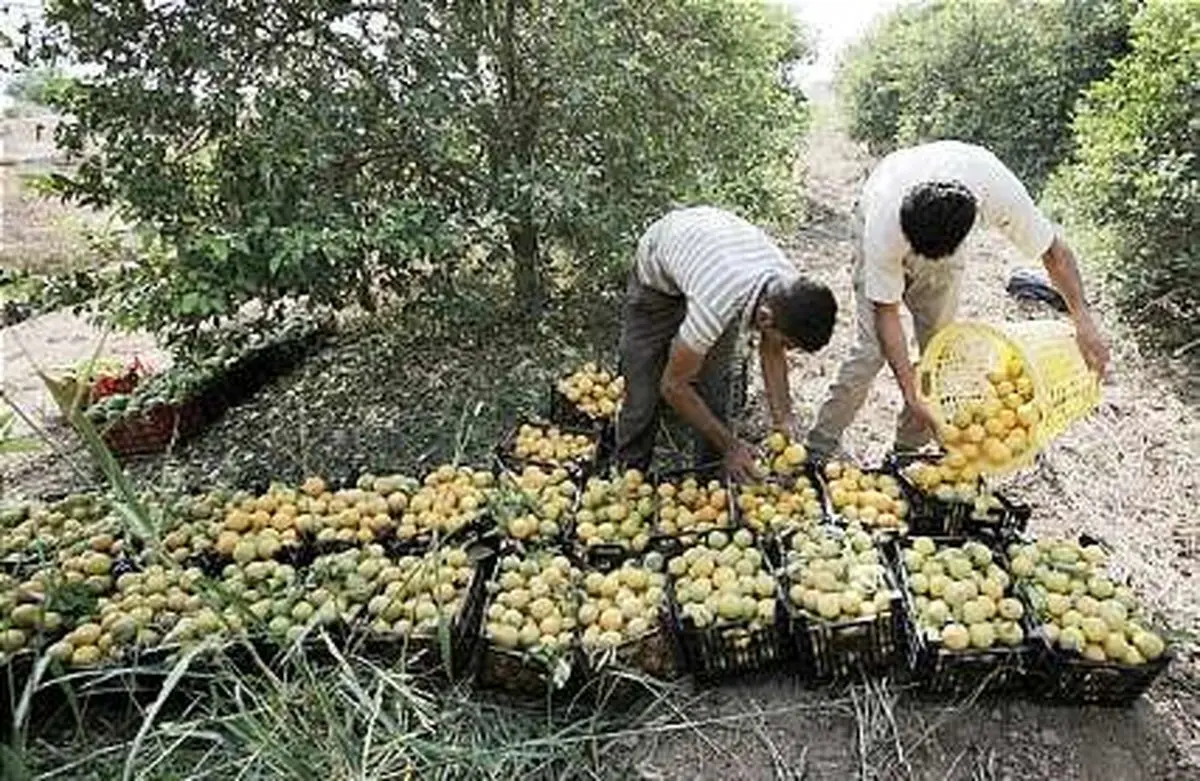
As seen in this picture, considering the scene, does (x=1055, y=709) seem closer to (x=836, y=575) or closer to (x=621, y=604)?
(x=836, y=575)

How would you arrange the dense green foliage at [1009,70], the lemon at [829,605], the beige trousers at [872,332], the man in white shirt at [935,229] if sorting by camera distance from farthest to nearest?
the dense green foliage at [1009,70]
the beige trousers at [872,332]
the man in white shirt at [935,229]
the lemon at [829,605]

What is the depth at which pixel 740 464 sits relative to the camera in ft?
9.90

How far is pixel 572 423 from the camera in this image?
386cm

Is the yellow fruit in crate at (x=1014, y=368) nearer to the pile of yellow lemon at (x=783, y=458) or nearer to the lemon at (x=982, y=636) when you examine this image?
the pile of yellow lemon at (x=783, y=458)

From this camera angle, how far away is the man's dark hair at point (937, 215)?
2.66 m

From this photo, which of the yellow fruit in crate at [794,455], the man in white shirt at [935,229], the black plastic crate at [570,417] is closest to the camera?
the man in white shirt at [935,229]

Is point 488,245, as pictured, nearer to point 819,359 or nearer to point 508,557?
point 819,359

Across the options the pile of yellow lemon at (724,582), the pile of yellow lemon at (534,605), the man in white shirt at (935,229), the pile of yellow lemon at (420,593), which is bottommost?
the pile of yellow lemon at (420,593)

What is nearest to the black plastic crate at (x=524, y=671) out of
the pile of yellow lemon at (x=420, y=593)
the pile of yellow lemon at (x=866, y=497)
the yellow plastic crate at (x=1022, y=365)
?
the pile of yellow lemon at (x=420, y=593)

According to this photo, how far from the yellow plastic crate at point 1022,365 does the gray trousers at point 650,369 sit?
0.67 metres

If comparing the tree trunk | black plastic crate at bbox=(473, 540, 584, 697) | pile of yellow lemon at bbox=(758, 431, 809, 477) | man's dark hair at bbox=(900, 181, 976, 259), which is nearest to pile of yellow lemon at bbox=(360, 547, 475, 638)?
black plastic crate at bbox=(473, 540, 584, 697)

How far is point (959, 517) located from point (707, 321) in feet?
3.15

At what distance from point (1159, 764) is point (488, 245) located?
3.36 meters

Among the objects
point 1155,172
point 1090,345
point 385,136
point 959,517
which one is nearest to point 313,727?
point 959,517
